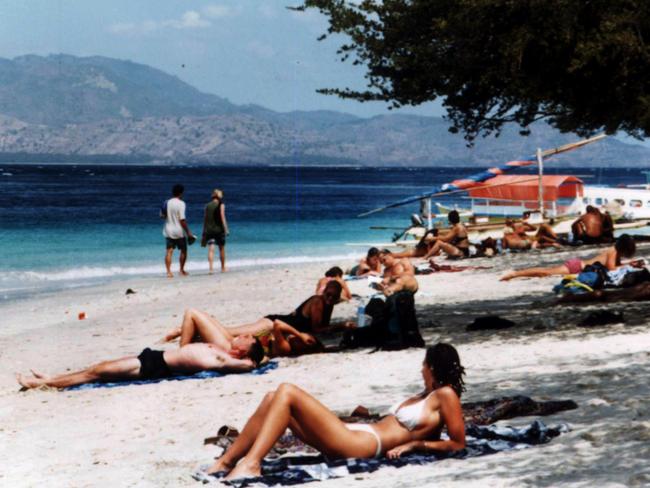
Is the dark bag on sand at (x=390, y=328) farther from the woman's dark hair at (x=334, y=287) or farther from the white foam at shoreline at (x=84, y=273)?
the white foam at shoreline at (x=84, y=273)

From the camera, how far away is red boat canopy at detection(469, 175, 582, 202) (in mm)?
43094

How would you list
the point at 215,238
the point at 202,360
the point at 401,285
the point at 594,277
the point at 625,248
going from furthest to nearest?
the point at 215,238
the point at 401,285
the point at 625,248
the point at 594,277
the point at 202,360

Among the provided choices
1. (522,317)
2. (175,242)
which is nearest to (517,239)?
(175,242)

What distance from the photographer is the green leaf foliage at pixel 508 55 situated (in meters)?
10.8

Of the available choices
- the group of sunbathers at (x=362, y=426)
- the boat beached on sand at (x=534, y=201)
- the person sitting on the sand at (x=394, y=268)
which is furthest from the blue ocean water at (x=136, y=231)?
the group of sunbathers at (x=362, y=426)

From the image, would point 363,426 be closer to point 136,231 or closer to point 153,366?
point 153,366

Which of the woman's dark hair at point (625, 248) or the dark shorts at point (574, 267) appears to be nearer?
the woman's dark hair at point (625, 248)

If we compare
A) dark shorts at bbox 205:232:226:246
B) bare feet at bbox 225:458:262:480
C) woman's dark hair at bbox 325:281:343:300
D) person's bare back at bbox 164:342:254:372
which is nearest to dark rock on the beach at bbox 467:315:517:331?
woman's dark hair at bbox 325:281:343:300

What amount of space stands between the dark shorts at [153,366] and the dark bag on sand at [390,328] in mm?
2299

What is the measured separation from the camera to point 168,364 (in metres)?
10.6

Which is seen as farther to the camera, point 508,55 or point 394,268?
point 394,268

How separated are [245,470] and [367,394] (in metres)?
3.02

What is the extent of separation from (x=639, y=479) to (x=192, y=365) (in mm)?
5686

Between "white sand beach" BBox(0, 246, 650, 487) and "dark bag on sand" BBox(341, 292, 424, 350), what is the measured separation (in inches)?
9.2
